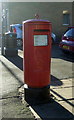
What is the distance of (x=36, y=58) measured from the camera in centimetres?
555

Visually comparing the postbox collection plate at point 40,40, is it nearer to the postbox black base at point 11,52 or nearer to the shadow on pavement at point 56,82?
the shadow on pavement at point 56,82

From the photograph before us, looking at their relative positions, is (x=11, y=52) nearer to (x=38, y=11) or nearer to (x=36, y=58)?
(x=36, y=58)

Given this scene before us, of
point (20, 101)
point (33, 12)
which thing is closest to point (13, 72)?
point (20, 101)

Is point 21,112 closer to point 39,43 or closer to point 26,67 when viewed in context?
point 26,67

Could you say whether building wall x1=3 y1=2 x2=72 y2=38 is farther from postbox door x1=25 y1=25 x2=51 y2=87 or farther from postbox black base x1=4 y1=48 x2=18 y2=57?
postbox door x1=25 y1=25 x2=51 y2=87

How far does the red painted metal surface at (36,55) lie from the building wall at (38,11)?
1649 centimetres

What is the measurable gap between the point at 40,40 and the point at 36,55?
34 cm

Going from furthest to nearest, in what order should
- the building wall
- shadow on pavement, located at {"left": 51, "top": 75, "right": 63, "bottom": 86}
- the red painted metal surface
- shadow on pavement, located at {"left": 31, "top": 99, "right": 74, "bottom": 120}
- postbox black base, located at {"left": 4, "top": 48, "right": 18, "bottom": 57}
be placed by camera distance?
the building wall, postbox black base, located at {"left": 4, "top": 48, "right": 18, "bottom": 57}, shadow on pavement, located at {"left": 51, "top": 75, "right": 63, "bottom": 86}, the red painted metal surface, shadow on pavement, located at {"left": 31, "top": 99, "right": 74, "bottom": 120}

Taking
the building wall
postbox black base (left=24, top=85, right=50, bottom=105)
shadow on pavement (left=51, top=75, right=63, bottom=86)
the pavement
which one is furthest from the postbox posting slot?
the building wall

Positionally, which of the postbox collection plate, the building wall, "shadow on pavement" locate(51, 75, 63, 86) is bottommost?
"shadow on pavement" locate(51, 75, 63, 86)

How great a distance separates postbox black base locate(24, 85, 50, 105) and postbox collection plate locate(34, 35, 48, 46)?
0.97m

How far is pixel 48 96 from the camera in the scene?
18.6 feet

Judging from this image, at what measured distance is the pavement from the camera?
4.91 metres

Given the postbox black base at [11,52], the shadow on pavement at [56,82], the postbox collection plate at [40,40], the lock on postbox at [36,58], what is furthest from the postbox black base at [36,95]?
the postbox black base at [11,52]
